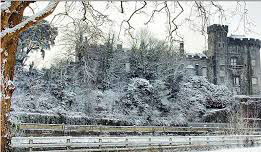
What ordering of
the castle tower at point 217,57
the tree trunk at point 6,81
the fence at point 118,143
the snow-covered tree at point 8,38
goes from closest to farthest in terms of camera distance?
1. the snow-covered tree at point 8,38
2. the tree trunk at point 6,81
3. the fence at point 118,143
4. the castle tower at point 217,57

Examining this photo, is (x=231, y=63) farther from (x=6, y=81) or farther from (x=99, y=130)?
(x=6, y=81)

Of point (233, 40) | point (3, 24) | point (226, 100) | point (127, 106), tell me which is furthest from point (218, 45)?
point (3, 24)

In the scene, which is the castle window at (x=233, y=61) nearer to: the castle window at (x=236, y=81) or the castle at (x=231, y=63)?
the castle at (x=231, y=63)

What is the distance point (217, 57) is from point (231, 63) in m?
3.69

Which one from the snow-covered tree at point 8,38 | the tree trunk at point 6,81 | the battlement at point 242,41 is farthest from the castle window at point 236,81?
the tree trunk at point 6,81

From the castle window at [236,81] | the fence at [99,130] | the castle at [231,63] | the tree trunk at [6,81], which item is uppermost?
the castle at [231,63]

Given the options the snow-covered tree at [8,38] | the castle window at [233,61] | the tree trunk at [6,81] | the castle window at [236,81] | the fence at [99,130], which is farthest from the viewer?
the castle window at [233,61]

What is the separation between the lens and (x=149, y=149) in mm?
20328

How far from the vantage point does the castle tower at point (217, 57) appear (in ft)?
224

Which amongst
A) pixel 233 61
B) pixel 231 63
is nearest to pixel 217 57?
pixel 231 63

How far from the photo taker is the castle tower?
68188 millimetres

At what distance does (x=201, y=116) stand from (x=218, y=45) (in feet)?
93.4

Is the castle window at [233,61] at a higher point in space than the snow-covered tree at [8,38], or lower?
higher

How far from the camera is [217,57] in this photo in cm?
6962
